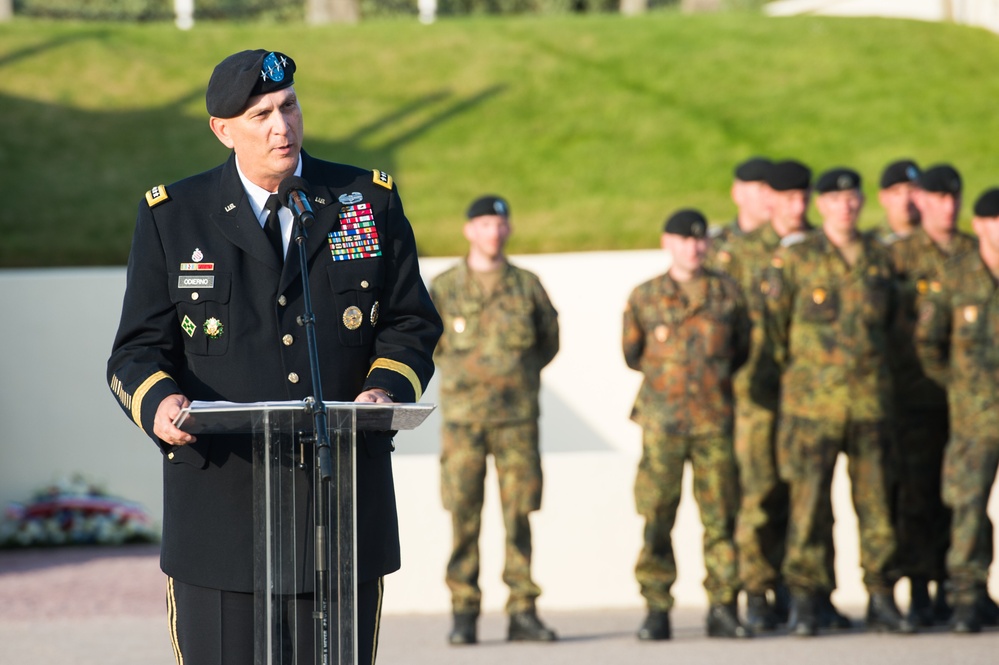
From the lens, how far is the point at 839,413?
8148 mm

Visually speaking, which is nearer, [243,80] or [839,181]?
[243,80]

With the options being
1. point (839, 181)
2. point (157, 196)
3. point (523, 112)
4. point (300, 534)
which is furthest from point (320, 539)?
point (523, 112)

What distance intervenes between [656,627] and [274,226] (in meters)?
4.96

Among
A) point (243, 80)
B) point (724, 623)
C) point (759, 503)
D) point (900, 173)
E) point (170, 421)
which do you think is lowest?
point (724, 623)

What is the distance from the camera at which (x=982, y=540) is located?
26.3ft

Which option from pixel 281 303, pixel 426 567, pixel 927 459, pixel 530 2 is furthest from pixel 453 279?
pixel 530 2

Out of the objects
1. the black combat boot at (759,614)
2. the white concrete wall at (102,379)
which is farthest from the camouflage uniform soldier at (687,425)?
the white concrete wall at (102,379)

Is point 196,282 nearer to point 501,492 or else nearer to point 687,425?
point 687,425

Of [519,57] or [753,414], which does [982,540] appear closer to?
[753,414]

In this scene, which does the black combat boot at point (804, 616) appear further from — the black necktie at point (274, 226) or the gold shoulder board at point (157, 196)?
the gold shoulder board at point (157, 196)

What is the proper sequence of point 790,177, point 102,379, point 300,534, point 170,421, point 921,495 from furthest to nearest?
point 102,379 < point 790,177 < point 921,495 < point 300,534 < point 170,421

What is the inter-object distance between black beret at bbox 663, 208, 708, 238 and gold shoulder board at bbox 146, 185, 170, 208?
187 inches

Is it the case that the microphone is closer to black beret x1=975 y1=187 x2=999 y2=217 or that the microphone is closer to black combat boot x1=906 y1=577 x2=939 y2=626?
black beret x1=975 y1=187 x2=999 y2=217

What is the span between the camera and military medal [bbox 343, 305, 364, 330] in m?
3.64
